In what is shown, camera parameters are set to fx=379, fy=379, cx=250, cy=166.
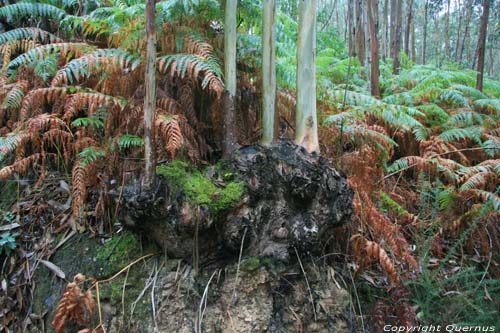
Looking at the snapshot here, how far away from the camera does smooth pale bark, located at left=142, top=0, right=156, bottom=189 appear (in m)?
2.21

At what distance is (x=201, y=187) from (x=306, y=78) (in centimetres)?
108

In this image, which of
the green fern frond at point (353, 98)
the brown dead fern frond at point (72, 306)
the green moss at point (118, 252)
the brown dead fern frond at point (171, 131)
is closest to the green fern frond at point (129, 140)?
the brown dead fern frond at point (171, 131)

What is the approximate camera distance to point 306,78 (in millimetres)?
2660

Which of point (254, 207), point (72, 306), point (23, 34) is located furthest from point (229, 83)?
point (23, 34)

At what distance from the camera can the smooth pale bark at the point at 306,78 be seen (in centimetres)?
264

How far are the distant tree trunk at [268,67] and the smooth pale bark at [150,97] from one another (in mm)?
768

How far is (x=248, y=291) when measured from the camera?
2.29 m

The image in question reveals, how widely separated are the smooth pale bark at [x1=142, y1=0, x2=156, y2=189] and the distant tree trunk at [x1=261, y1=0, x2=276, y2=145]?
0.77 metres

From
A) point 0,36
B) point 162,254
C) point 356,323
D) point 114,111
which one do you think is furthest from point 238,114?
point 0,36

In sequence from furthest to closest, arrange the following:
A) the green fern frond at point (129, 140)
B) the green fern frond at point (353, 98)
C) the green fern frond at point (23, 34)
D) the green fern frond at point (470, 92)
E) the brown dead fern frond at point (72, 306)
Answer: the green fern frond at point (470, 92) < the green fern frond at point (353, 98) < the green fern frond at point (23, 34) < the green fern frond at point (129, 140) < the brown dead fern frond at point (72, 306)

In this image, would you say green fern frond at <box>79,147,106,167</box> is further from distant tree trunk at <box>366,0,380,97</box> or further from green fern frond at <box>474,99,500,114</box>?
green fern frond at <box>474,99,500,114</box>

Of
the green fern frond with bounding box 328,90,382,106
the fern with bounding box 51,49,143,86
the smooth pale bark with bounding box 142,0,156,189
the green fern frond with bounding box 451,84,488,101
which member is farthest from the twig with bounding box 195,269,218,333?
the green fern frond with bounding box 451,84,488,101

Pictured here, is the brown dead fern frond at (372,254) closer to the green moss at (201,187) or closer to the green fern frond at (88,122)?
the green moss at (201,187)

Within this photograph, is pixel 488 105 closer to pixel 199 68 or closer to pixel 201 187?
pixel 199 68
